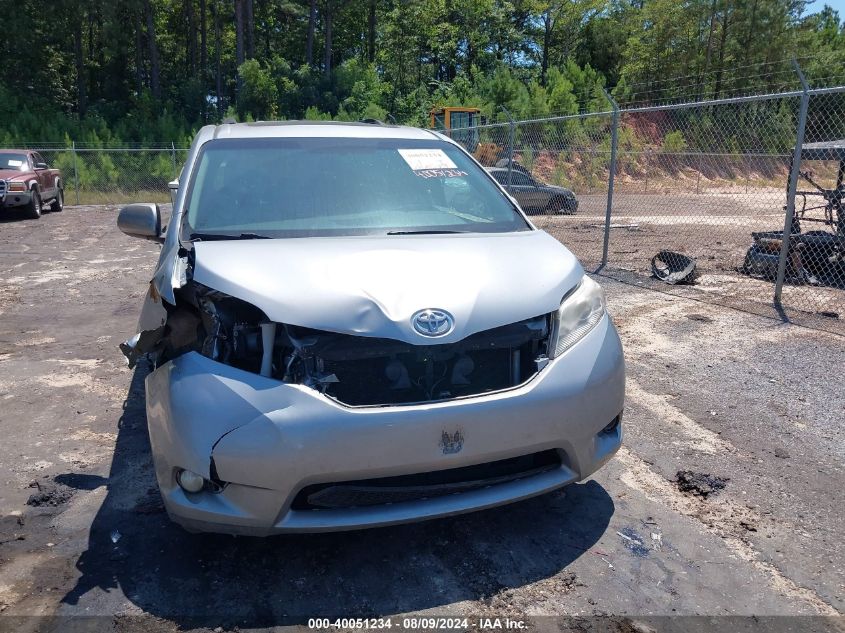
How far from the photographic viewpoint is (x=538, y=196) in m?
18.7

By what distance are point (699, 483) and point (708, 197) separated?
18.4m

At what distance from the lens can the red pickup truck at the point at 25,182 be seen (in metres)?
16.7

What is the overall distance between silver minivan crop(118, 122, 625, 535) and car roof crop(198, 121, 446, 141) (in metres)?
1.11

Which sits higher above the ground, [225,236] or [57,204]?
[225,236]

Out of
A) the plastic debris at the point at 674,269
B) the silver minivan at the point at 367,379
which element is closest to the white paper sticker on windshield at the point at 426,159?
the silver minivan at the point at 367,379

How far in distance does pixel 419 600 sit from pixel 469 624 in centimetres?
22

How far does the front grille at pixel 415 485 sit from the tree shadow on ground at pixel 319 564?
0.35m

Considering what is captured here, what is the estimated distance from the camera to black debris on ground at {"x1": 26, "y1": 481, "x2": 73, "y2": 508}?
3369 mm

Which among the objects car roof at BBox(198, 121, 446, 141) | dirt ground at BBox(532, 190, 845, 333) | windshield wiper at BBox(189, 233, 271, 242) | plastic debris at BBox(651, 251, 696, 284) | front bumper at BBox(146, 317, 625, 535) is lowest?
dirt ground at BBox(532, 190, 845, 333)

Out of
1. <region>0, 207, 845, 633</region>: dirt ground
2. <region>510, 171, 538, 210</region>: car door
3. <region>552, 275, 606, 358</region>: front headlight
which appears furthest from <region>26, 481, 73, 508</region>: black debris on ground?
<region>510, 171, 538, 210</region>: car door

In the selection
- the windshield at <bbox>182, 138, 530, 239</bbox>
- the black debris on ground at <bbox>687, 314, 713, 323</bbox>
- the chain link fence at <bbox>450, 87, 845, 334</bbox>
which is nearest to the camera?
the windshield at <bbox>182, 138, 530, 239</bbox>

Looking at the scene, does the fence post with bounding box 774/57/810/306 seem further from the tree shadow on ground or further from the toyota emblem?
the toyota emblem

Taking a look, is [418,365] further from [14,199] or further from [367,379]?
[14,199]

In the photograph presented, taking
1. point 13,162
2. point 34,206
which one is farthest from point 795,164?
point 13,162
